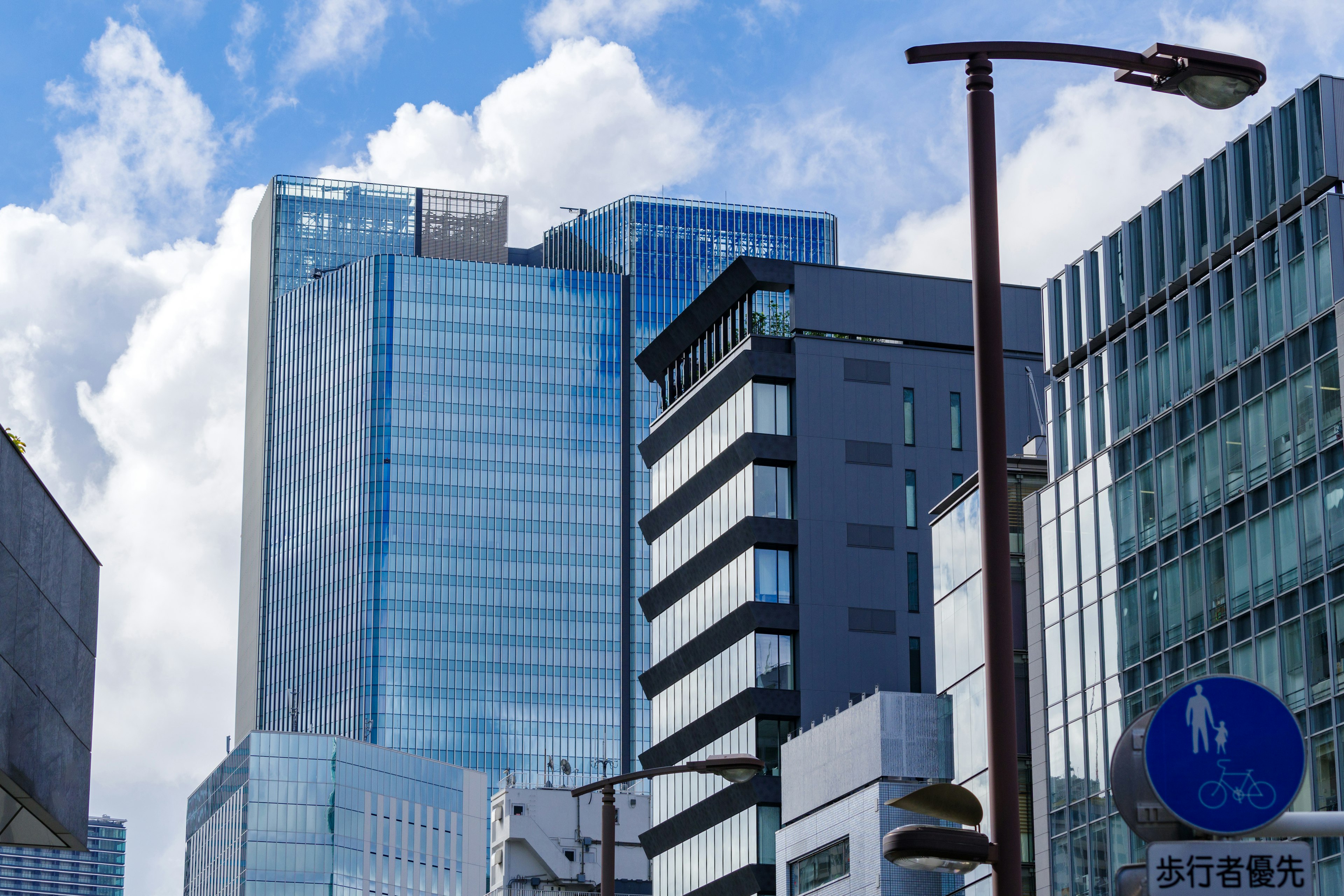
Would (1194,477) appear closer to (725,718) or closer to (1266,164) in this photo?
(1266,164)

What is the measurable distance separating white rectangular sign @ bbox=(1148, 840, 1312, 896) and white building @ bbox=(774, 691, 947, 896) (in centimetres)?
5420

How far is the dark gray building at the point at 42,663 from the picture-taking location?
2358cm

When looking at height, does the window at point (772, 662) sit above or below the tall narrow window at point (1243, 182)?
below

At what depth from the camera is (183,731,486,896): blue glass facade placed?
178m

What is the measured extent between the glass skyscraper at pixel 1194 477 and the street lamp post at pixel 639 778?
584 inches

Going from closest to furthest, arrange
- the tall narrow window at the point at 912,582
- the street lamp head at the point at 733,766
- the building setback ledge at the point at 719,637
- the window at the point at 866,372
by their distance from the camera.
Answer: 1. the street lamp head at the point at 733,766
2. the building setback ledge at the point at 719,637
3. the tall narrow window at the point at 912,582
4. the window at the point at 866,372

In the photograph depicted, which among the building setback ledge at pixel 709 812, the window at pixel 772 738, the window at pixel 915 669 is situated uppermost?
the window at pixel 915 669

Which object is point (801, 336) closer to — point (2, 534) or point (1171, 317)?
point (1171, 317)

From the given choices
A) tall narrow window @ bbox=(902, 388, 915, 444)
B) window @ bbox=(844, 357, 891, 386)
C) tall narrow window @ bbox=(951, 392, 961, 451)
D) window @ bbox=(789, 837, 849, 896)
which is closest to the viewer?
window @ bbox=(789, 837, 849, 896)

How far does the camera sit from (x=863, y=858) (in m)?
67.1

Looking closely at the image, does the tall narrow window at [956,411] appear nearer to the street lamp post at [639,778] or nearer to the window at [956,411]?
the window at [956,411]

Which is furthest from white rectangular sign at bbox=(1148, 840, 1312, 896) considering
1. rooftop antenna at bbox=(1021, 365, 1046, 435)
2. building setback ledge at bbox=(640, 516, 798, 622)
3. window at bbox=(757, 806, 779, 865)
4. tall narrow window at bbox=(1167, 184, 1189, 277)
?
building setback ledge at bbox=(640, 516, 798, 622)

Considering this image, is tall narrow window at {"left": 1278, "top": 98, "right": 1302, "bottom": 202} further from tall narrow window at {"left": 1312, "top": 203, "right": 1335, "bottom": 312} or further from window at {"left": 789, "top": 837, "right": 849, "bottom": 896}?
window at {"left": 789, "top": 837, "right": 849, "bottom": 896}

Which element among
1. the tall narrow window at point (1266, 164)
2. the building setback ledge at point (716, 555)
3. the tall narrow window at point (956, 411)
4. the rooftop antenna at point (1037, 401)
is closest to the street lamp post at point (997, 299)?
the tall narrow window at point (1266, 164)
